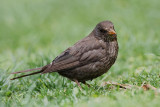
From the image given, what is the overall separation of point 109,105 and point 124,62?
13.8 feet

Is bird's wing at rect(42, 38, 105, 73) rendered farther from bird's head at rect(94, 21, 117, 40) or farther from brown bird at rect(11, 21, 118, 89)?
bird's head at rect(94, 21, 117, 40)

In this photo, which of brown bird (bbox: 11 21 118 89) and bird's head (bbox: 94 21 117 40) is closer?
brown bird (bbox: 11 21 118 89)

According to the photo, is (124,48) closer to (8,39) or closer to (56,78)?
(56,78)

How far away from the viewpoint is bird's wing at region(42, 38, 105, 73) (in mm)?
5715

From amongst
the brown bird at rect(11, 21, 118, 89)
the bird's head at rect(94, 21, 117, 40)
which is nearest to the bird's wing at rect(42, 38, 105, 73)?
the brown bird at rect(11, 21, 118, 89)

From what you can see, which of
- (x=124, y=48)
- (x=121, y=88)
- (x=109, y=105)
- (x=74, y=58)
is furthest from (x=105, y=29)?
(x=124, y=48)

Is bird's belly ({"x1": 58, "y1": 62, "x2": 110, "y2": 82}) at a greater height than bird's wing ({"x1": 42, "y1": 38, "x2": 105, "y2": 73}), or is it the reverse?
bird's wing ({"x1": 42, "y1": 38, "x2": 105, "y2": 73})

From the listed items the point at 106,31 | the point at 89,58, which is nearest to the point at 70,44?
the point at 106,31

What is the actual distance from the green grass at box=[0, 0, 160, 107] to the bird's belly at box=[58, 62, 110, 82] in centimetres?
17

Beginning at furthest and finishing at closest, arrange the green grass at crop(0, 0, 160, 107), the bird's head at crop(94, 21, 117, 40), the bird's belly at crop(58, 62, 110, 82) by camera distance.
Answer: the bird's head at crop(94, 21, 117, 40)
the bird's belly at crop(58, 62, 110, 82)
the green grass at crop(0, 0, 160, 107)

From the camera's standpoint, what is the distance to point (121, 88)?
520 cm

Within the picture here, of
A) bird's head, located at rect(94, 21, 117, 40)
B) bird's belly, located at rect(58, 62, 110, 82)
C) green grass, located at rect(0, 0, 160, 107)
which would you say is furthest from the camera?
bird's head, located at rect(94, 21, 117, 40)

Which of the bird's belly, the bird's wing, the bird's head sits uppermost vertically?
the bird's head

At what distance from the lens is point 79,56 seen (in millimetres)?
5797
